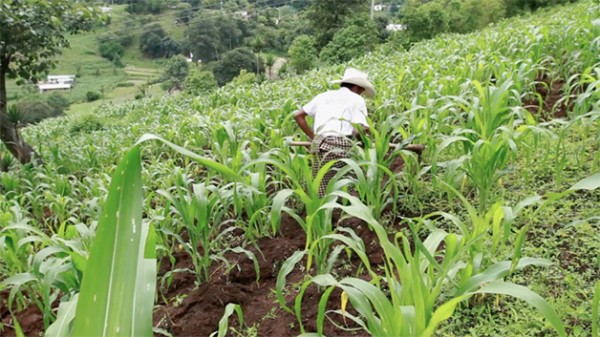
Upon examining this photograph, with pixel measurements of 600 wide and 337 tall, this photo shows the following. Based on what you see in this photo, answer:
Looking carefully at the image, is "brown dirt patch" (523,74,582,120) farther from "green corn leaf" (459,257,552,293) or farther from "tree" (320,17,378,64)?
"tree" (320,17,378,64)

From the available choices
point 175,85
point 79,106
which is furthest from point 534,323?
point 79,106

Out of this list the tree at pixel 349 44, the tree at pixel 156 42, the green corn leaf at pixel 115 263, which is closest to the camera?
the green corn leaf at pixel 115 263

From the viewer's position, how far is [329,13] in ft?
106

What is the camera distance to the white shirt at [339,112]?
10.8 ft

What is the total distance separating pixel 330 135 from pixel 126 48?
74.2m

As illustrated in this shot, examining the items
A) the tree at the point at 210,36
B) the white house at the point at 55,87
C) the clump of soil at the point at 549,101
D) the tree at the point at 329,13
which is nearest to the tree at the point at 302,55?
the tree at the point at 329,13

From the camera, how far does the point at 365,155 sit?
2.62 meters

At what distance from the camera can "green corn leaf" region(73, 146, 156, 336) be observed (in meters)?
0.78

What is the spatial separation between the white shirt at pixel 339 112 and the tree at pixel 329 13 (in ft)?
97.1

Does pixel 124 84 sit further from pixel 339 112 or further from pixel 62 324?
pixel 62 324

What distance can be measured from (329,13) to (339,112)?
3078 centimetres

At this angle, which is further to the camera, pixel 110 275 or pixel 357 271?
pixel 357 271

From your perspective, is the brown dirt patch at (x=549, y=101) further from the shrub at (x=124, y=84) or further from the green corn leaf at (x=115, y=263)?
the shrub at (x=124, y=84)

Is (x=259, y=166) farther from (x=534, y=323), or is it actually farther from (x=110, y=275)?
(x=110, y=275)
